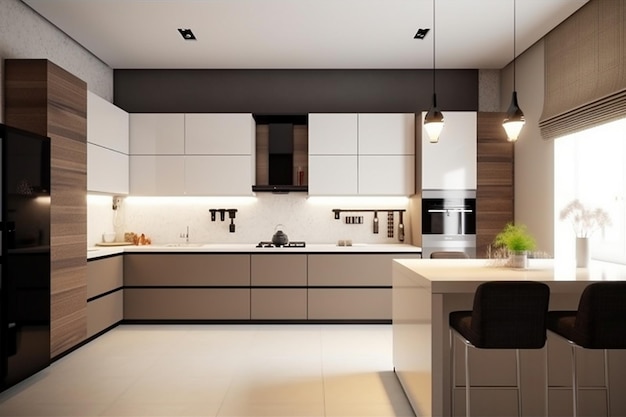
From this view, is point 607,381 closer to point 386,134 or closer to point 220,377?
point 220,377

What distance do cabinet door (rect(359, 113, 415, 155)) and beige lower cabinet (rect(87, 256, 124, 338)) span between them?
2930mm

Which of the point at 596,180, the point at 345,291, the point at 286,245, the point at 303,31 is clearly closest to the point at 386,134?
the point at 303,31

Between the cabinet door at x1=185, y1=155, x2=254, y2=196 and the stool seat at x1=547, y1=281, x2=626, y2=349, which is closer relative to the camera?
the stool seat at x1=547, y1=281, x2=626, y2=349

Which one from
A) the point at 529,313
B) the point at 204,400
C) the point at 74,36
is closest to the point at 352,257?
the point at 204,400

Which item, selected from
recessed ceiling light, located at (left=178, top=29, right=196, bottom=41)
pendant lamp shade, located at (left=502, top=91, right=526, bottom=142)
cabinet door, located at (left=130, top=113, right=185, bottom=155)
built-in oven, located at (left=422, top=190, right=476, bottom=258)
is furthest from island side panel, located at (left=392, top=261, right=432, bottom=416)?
cabinet door, located at (left=130, top=113, right=185, bottom=155)

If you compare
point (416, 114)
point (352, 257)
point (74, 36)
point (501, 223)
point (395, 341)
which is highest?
point (74, 36)

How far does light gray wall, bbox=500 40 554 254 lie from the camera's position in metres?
4.86

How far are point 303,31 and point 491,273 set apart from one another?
3017mm

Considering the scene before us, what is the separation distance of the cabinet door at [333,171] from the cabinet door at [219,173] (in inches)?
28.3

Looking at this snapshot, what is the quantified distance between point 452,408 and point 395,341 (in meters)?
1.02

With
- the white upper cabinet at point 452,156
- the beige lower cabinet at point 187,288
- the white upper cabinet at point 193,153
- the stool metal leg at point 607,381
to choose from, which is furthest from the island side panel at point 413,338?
the white upper cabinet at point 193,153

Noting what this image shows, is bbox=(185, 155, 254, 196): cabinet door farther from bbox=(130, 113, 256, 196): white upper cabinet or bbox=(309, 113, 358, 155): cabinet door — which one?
bbox=(309, 113, 358, 155): cabinet door

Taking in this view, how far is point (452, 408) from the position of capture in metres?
2.74

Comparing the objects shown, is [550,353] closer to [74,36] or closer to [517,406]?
[517,406]
